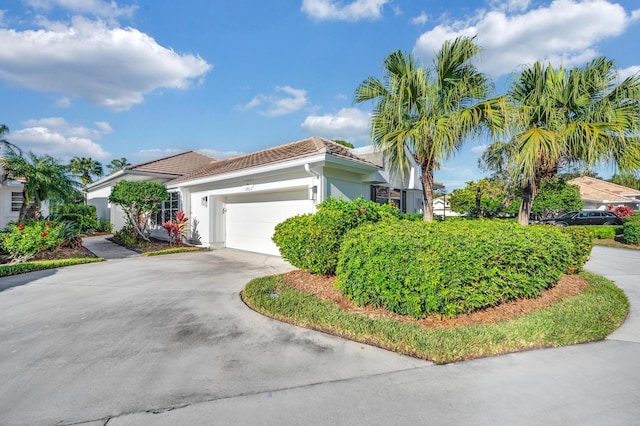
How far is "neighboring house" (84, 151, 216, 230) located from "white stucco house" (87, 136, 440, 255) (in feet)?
0.73

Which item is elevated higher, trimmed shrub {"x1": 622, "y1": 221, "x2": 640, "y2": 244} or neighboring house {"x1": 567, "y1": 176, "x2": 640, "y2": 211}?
neighboring house {"x1": 567, "y1": 176, "x2": 640, "y2": 211}

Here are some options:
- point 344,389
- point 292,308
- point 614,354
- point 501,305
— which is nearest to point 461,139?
point 501,305

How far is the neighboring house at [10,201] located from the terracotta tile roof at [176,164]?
22.3 feet

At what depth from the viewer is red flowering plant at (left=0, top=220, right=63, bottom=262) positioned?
355 inches

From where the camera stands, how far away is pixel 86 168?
33.9 m

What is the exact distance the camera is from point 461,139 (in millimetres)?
6801

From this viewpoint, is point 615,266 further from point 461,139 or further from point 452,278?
point 452,278

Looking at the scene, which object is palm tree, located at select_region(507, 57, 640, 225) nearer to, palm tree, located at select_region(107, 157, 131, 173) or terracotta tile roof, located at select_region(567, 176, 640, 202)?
terracotta tile roof, located at select_region(567, 176, 640, 202)

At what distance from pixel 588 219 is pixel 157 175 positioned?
28.8 metres

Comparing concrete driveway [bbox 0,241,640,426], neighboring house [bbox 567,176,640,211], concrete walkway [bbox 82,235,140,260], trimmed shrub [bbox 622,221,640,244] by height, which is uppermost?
neighboring house [bbox 567,176,640,211]

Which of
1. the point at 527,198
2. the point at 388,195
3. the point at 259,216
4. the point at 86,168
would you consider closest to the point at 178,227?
the point at 259,216

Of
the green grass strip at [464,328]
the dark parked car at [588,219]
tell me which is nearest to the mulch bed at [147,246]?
the green grass strip at [464,328]

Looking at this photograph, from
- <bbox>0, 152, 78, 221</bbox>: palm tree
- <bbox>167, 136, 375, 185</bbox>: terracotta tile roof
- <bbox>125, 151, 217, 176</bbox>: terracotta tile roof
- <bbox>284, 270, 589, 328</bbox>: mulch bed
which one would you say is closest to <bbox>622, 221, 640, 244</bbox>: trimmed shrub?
<bbox>284, 270, 589, 328</bbox>: mulch bed

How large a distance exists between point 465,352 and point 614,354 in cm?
173
